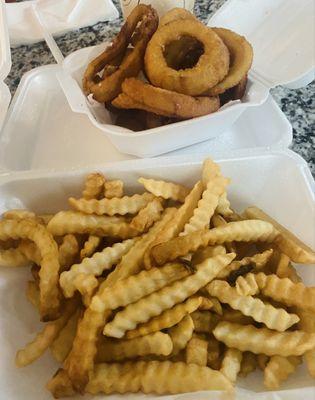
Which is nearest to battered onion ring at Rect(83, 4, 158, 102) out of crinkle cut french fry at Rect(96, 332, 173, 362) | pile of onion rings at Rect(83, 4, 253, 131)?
pile of onion rings at Rect(83, 4, 253, 131)

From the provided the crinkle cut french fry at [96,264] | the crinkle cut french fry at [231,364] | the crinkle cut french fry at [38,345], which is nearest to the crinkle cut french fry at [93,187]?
the crinkle cut french fry at [96,264]

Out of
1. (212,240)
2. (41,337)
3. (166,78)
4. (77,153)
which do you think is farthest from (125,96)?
(41,337)

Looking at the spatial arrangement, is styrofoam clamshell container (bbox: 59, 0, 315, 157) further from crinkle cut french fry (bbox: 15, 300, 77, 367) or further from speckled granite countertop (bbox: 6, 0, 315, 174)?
crinkle cut french fry (bbox: 15, 300, 77, 367)

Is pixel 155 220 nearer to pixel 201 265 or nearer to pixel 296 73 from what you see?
pixel 201 265

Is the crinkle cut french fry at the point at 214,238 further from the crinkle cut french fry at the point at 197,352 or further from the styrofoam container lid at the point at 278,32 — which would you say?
the styrofoam container lid at the point at 278,32

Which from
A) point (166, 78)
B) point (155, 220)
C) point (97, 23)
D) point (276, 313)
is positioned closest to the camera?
point (276, 313)

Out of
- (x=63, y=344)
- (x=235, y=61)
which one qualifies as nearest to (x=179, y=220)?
(x=63, y=344)
